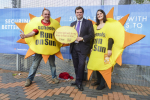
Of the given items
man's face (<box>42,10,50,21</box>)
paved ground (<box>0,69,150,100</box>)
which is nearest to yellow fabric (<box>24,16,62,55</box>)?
man's face (<box>42,10,50,21</box>)

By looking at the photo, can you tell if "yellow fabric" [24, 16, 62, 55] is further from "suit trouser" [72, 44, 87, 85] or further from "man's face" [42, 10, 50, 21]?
"suit trouser" [72, 44, 87, 85]

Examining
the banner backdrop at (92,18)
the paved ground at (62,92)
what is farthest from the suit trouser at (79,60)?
the banner backdrop at (92,18)

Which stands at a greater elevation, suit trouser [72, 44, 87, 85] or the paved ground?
suit trouser [72, 44, 87, 85]

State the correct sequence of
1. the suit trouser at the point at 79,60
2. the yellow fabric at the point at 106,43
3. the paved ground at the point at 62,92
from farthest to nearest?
1. the suit trouser at the point at 79,60
2. the yellow fabric at the point at 106,43
3. the paved ground at the point at 62,92

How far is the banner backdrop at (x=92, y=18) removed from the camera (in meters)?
3.12

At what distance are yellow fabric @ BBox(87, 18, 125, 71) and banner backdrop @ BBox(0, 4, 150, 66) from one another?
0.83 meters

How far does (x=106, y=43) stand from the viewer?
2.62m

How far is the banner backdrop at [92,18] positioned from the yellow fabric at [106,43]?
0.83 meters

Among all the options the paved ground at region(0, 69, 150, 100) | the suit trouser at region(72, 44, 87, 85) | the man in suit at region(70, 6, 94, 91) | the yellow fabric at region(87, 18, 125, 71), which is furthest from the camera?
the suit trouser at region(72, 44, 87, 85)

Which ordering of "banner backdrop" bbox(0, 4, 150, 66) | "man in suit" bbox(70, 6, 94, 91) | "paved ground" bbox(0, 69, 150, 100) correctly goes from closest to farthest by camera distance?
"paved ground" bbox(0, 69, 150, 100), "man in suit" bbox(70, 6, 94, 91), "banner backdrop" bbox(0, 4, 150, 66)

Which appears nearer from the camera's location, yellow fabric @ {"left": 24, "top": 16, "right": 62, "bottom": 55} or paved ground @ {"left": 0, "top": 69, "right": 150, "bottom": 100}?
paved ground @ {"left": 0, "top": 69, "right": 150, "bottom": 100}

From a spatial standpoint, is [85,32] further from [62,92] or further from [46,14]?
[62,92]

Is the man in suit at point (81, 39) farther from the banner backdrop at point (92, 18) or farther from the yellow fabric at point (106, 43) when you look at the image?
the banner backdrop at point (92, 18)

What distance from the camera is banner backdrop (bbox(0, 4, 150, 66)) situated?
3.12 m
